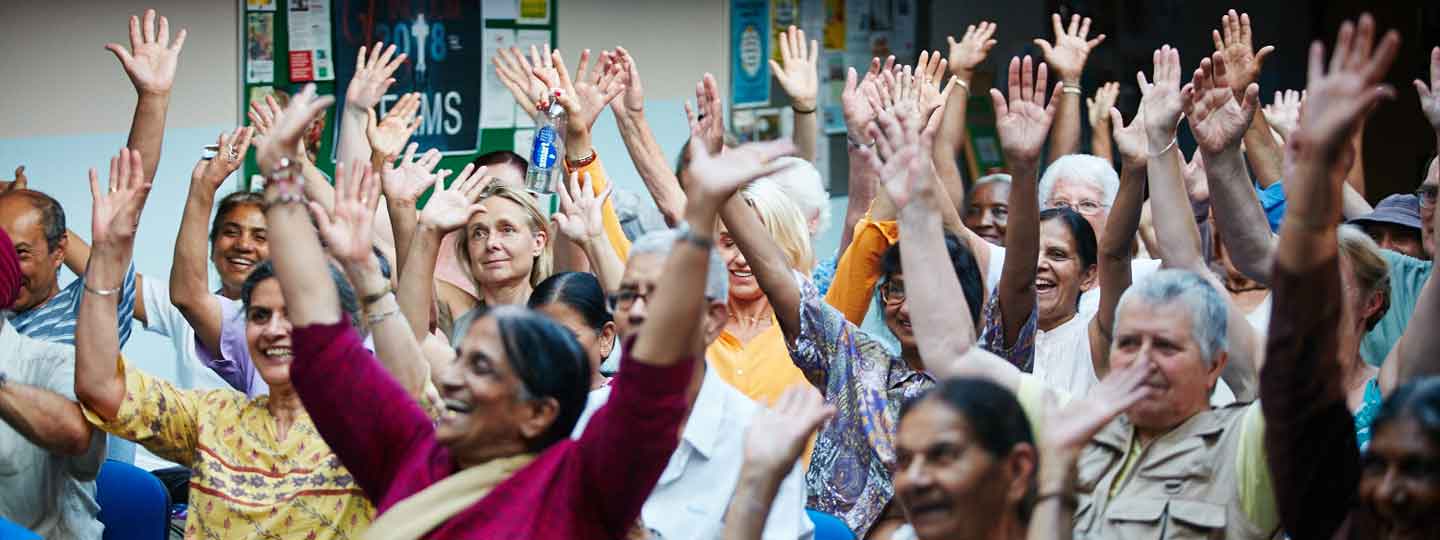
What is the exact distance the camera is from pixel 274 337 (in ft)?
10.5

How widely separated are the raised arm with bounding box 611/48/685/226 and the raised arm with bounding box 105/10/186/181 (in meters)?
1.03

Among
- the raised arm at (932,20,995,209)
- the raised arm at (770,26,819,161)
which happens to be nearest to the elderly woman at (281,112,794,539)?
the raised arm at (770,26,819,161)

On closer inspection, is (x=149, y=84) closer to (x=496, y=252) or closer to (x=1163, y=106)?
(x=496, y=252)

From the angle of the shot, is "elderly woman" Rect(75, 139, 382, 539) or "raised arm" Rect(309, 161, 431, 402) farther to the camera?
"elderly woman" Rect(75, 139, 382, 539)

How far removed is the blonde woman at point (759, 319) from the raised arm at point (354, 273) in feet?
3.16

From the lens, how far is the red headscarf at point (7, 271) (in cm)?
328

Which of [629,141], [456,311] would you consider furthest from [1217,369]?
[456,311]

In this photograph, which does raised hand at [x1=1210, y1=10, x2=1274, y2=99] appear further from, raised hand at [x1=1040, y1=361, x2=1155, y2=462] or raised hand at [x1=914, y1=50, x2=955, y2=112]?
raised hand at [x1=1040, y1=361, x2=1155, y2=462]

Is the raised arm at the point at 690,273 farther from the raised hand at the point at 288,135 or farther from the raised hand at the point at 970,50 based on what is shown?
the raised hand at the point at 970,50

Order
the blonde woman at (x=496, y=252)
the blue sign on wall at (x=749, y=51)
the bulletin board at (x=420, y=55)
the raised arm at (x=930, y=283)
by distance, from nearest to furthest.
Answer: the raised arm at (x=930, y=283) < the blonde woman at (x=496, y=252) < the bulletin board at (x=420, y=55) < the blue sign on wall at (x=749, y=51)

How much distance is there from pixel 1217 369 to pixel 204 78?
144 inches

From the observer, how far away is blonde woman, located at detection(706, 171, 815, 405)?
378 centimetres

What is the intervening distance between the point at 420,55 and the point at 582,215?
2.63m

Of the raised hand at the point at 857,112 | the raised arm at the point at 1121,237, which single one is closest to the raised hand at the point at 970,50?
the raised hand at the point at 857,112
